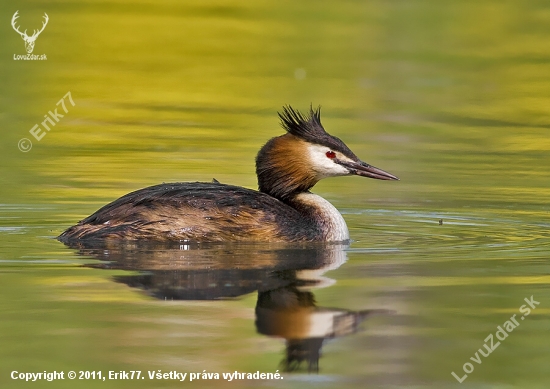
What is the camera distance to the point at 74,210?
11.7 metres

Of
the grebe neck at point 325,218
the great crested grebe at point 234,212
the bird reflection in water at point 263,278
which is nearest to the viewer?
the bird reflection in water at point 263,278

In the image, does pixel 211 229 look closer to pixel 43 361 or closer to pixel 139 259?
pixel 139 259

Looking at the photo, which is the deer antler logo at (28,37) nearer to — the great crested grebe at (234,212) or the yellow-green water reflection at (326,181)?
the yellow-green water reflection at (326,181)

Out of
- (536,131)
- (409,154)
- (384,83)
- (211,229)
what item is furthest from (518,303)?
(384,83)

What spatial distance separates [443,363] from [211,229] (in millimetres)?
3616

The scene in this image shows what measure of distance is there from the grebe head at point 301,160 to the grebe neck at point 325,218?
0.21 metres

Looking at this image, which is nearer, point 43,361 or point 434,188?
point 43,361

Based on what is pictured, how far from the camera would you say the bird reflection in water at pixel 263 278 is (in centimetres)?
761

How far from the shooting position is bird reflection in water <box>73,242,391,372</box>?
7.61 meters

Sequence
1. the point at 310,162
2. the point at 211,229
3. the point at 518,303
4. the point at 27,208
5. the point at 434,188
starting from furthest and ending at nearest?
the point at 434,188 < the point at 27,208 < the point at 310,162 < the point at 211,229 < the point at 518,303

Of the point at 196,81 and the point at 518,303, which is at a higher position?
the point at 196,81

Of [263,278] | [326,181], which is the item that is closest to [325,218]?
[263,278]

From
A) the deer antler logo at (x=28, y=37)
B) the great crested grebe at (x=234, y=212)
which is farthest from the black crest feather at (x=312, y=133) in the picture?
the deer antler logo at (x=28, y=37)

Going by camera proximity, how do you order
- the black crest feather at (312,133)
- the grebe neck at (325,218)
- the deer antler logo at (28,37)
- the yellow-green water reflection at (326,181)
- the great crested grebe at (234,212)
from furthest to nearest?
the deer antler logo at (28,37) → the black crest feather at (312,133) → the grebe neck at (325,218) → the great crested grebe at (234,212) → the yellow-green water reflection at (326,181)
